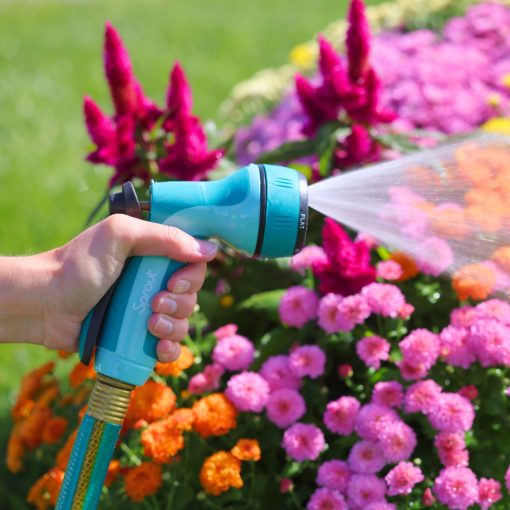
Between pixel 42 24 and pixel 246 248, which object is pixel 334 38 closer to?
pixel 246 248

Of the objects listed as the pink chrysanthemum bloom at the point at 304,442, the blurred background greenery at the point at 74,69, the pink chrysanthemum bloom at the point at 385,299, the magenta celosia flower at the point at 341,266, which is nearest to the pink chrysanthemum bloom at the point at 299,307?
the magenta celosia flower at the point at 341,266

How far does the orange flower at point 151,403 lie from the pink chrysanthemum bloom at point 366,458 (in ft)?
1.29

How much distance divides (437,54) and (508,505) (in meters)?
2.12

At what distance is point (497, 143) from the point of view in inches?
78.1

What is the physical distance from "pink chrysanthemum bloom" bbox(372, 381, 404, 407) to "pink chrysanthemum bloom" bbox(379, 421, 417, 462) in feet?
0.22

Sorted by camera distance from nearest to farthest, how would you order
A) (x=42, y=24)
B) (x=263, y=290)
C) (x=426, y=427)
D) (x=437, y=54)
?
(x=426, y=427)
(x=263, y=290)
(x=437, y=54)
(x=42, y=24)

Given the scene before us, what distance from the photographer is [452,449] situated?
1.69 meters

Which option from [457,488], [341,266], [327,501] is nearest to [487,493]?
[457,488]

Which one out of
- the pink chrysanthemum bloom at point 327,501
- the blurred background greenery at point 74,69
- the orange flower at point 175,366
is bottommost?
the blurred background greenery at point 74,69

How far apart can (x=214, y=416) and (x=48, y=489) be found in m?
0.45

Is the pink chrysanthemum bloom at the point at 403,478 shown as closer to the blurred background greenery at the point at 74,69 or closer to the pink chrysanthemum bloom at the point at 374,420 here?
the pink chrysanthemum bloom at the point at 374,420

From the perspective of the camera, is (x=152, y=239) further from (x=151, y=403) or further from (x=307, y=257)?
(x=307, y=257)

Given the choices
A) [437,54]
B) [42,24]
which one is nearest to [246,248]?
[437,54]

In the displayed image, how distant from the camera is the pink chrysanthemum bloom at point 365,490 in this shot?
1676mm
